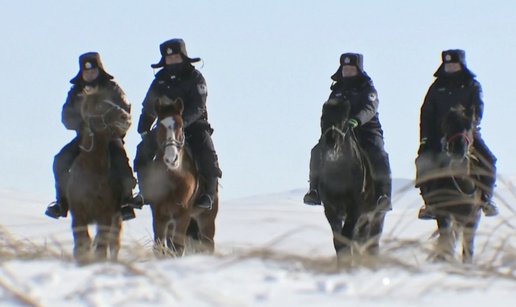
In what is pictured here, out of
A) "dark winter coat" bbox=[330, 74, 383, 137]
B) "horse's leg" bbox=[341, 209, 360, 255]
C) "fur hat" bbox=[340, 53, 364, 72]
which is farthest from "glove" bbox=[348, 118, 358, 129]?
"fur hat" bbox=[340, 53, 364, 72]

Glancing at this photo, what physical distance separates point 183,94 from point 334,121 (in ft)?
6.24

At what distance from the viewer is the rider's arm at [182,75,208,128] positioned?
11.3 m

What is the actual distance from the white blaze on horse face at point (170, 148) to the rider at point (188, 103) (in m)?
0.77

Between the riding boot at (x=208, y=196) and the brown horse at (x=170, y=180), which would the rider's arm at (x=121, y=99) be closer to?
the brown horse at (x=170, y=180)

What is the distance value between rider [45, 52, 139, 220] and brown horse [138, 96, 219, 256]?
22cm

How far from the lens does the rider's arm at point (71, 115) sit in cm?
1103

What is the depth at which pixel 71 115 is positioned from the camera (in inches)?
440

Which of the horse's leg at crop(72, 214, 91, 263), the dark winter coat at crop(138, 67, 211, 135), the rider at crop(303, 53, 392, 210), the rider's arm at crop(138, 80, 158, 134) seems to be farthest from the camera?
the rider's arm at crop(138, 80, 158, 134)

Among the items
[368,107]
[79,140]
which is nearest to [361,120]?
[368,107]

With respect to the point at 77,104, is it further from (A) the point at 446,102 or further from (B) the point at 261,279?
(B) the point at 261,279

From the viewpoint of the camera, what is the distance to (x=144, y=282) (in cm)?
368

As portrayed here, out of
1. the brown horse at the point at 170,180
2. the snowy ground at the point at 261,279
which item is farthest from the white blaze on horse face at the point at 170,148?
the snowy ground at the point at 261,279

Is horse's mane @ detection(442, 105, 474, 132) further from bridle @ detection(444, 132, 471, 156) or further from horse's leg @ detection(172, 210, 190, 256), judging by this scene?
horse's leg @ detection(172, 210, 190, 256)

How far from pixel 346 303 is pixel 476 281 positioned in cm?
87
